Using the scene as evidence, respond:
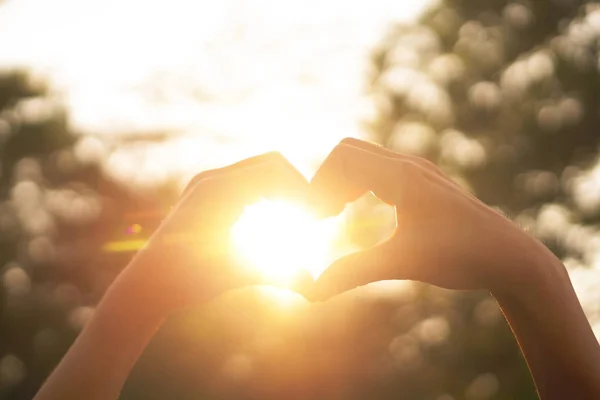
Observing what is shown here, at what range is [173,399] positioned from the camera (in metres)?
51.9

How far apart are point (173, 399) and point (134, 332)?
170 ft

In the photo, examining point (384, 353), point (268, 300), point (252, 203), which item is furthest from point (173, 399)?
point (252, 203)

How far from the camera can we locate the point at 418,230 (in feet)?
9.13

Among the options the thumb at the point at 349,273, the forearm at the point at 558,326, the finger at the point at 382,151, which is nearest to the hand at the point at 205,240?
the thumb at the point at 349,273

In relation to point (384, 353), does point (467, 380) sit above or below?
below

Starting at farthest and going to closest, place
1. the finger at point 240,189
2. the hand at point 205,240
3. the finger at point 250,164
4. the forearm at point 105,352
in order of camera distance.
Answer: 1. the finger at point 250,164
2. the finger at point 240,189
3. the hand at point 205,240
4. the forearm at point 105,352

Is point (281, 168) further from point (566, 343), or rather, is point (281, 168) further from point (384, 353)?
point (384, 353)

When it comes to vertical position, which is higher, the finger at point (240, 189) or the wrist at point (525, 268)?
the finger at point (240, 189)

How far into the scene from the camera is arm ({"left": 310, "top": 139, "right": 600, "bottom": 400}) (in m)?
2.68

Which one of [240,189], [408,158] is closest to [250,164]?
[240,189]

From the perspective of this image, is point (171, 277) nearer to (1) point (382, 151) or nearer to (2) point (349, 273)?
(2) point (349, 273)

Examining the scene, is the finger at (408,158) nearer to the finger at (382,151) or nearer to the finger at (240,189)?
the finger at (382,151)

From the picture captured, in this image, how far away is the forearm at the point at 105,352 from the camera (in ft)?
8.09

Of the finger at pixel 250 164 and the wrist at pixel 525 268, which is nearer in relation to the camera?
the wrist at pixel 525 268
